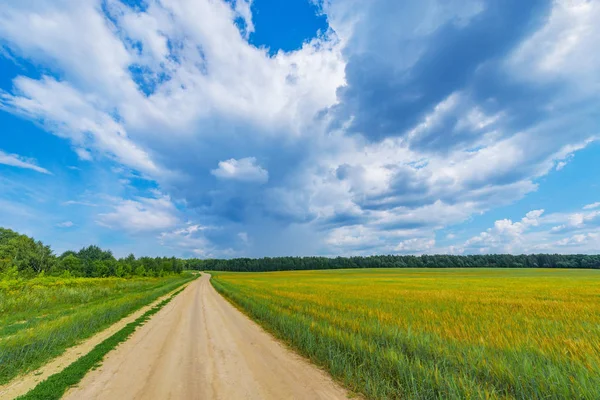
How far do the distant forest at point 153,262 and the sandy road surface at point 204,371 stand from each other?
150 ft

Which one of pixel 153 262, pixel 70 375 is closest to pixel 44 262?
pixel 153 262

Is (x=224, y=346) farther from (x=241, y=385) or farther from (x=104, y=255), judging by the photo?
(x=104, y=255)

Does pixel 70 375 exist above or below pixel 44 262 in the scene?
below

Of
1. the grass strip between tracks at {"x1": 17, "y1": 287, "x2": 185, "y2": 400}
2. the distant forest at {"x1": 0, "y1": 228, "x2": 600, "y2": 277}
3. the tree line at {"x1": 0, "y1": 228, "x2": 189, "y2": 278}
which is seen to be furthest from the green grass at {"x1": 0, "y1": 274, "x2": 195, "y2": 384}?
the tree line at {"x1": 0, "y1": 228, "x2": 189, "y2": 278}

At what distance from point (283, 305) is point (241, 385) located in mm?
13321

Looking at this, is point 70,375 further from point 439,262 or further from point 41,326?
point 439,262

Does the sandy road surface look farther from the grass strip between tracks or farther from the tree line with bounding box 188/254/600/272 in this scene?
the tree line with bounding box 188/254/600/272

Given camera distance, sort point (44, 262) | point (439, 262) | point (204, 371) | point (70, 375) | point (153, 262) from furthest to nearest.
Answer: point (439, 262)
point (153, 262)
point (44, 262)
point (204, 371)
point (70, 375)

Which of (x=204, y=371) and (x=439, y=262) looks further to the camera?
(x=439, y=262)

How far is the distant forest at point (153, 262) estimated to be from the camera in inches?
2872

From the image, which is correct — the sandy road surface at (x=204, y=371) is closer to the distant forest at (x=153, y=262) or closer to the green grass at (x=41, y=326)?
the green grass at (x=41, y=326)

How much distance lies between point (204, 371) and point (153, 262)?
144m

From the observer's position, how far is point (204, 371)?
7.76m

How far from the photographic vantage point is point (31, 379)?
24.4ft
